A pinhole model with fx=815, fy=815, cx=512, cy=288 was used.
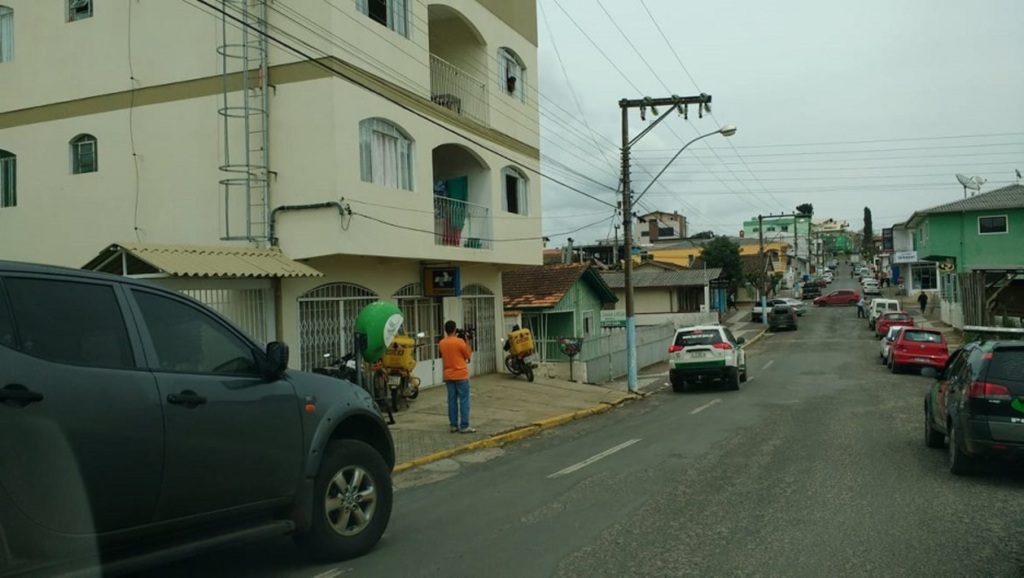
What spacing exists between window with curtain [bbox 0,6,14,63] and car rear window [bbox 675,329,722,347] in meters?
17.6

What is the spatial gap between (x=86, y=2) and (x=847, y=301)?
2538 inches

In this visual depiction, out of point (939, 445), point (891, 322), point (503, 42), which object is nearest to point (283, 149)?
point (503, 42)

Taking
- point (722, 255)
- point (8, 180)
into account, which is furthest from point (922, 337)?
point (722, 255)

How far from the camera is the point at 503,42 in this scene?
2212cm

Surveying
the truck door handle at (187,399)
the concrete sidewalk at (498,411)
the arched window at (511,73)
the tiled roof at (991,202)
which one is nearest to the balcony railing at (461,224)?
the concrete sidewalk at (498,411)

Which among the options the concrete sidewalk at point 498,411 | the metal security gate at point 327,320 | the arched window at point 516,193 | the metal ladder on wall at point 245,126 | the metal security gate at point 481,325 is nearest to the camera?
the concrete sidewalk at point 498,411

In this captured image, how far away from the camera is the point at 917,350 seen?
25.6m

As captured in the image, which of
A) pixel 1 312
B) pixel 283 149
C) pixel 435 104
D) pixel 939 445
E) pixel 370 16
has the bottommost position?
pixel 939 445

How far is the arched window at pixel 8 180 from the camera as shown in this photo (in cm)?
1838

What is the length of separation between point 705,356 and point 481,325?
247 inches

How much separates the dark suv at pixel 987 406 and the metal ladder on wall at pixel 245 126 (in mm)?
11747

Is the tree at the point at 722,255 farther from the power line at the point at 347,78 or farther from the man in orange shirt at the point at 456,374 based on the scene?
the man in orange shirt at the point at 456,374

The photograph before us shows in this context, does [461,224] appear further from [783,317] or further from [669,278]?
[669,278]

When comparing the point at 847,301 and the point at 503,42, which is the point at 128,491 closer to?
the point at 503,42
